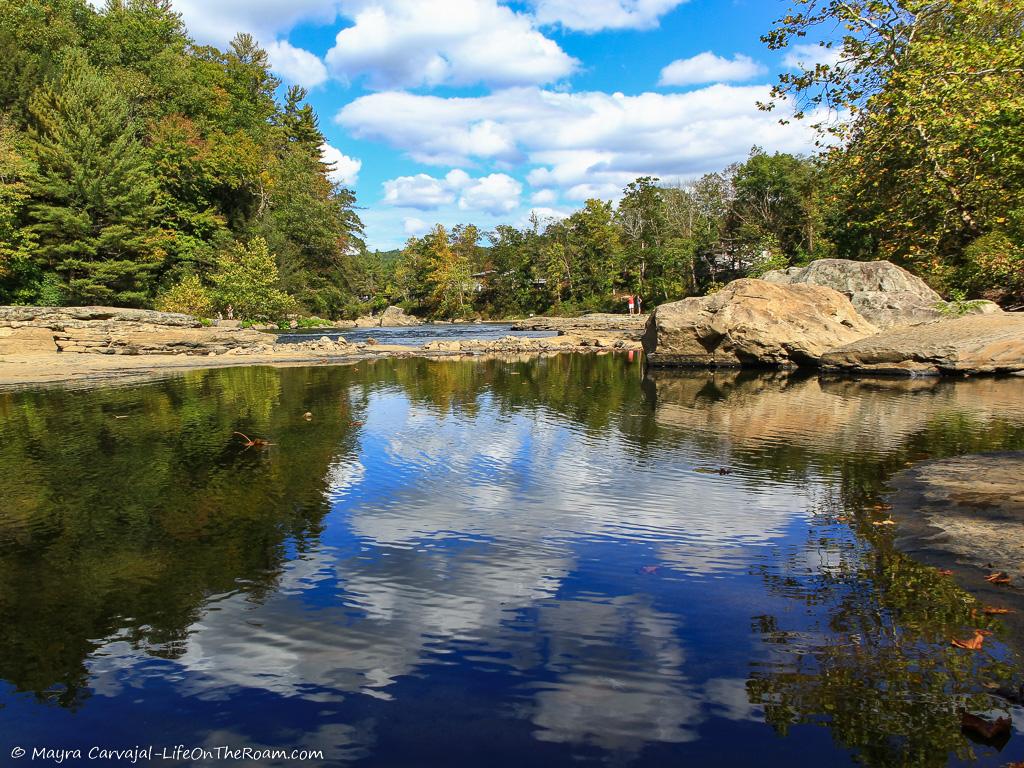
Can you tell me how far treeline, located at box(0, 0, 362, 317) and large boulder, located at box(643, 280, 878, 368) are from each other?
36.9 meters

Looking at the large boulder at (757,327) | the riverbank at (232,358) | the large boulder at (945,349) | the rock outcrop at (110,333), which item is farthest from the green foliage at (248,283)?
the large boulder at (945,349)

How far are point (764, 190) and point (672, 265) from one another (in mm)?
13656

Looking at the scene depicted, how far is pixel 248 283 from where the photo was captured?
50031 millimetres

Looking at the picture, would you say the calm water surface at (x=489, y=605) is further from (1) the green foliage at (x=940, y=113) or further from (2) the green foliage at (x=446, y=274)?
(2) the green foliage at (x=446, y=274)

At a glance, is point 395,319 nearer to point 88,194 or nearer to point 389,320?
point 389,320

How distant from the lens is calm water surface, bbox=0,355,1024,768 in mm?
3701

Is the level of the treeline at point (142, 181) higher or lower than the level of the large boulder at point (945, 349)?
higher

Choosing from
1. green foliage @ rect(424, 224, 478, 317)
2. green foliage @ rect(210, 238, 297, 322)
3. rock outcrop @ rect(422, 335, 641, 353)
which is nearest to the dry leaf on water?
rock outcrop @ rect(422, 335, 641, 353)

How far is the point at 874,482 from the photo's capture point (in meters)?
8.76

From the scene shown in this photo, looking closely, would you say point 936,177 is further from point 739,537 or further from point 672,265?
point 672,265

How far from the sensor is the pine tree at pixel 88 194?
135ft

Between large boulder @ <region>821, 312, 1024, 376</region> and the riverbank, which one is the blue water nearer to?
the riverbank

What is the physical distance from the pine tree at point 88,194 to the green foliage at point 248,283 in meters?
4.96

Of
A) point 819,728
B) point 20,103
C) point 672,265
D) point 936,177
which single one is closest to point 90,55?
point 20,103
